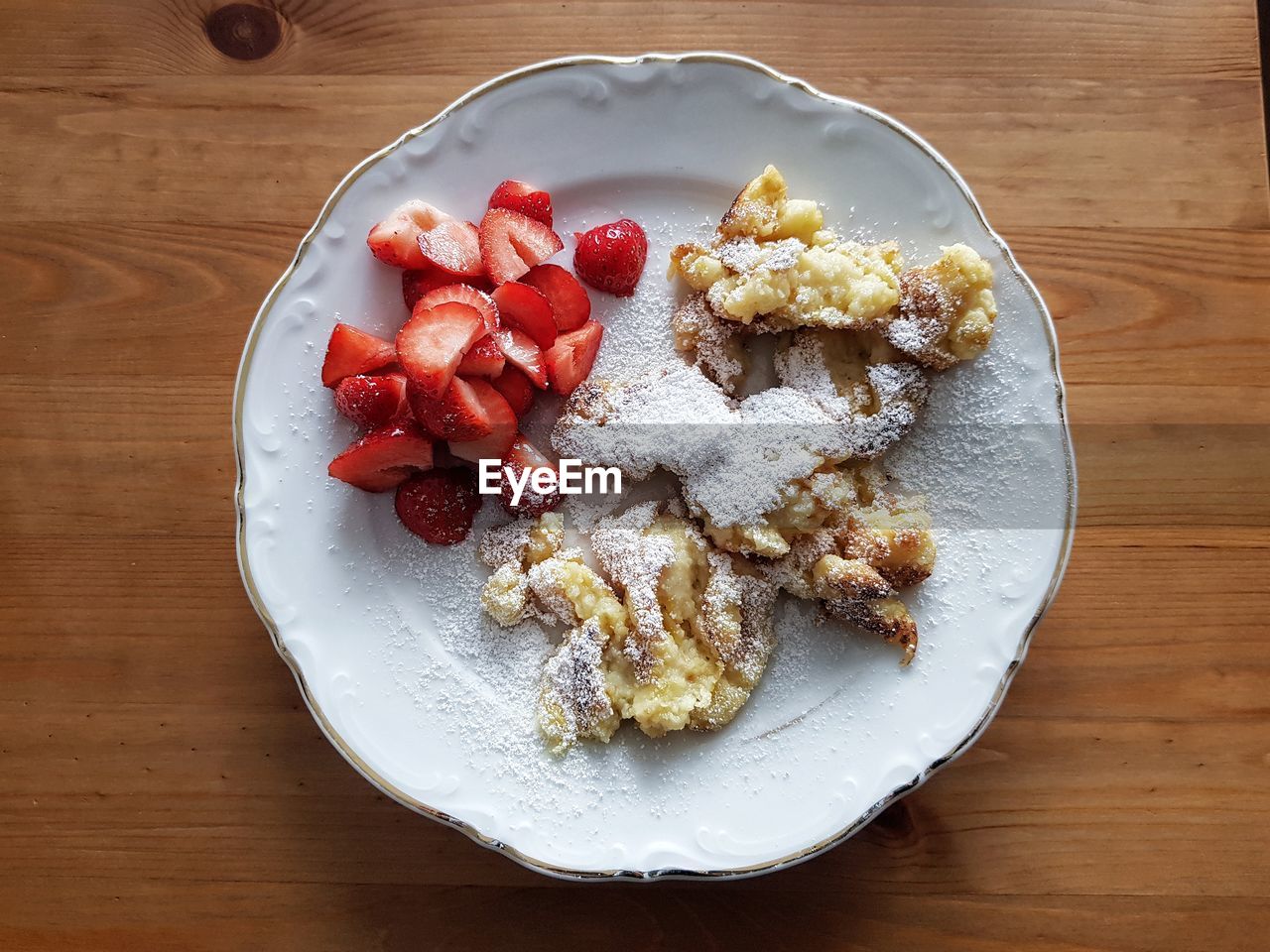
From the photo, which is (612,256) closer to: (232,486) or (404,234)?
(404,234)

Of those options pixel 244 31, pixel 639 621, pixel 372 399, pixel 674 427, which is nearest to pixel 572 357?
pixel 674 427

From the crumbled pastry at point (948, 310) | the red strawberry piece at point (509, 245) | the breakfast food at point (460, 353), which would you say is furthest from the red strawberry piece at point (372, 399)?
the crumbled pastry at point (948, 310)

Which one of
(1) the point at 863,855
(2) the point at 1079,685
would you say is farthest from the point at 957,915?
(2) the point at 1079,685

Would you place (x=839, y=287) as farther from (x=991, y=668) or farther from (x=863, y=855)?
(x=863, y=855)

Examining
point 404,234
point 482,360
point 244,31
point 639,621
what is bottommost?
point 639,621

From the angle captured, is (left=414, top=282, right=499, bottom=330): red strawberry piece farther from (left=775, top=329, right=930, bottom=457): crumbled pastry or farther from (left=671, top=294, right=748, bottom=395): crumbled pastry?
(left=775, top=329, right=930, bottom=457): crumbled pastry

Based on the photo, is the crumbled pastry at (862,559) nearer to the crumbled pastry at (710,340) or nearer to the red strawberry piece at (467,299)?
the crumbled pastry at (710,340)

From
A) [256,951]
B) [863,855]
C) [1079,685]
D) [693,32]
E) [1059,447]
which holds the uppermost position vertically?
[693,32]

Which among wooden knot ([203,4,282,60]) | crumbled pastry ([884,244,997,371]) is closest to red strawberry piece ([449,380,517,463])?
crumbled pastry ([884,244,997,371])
